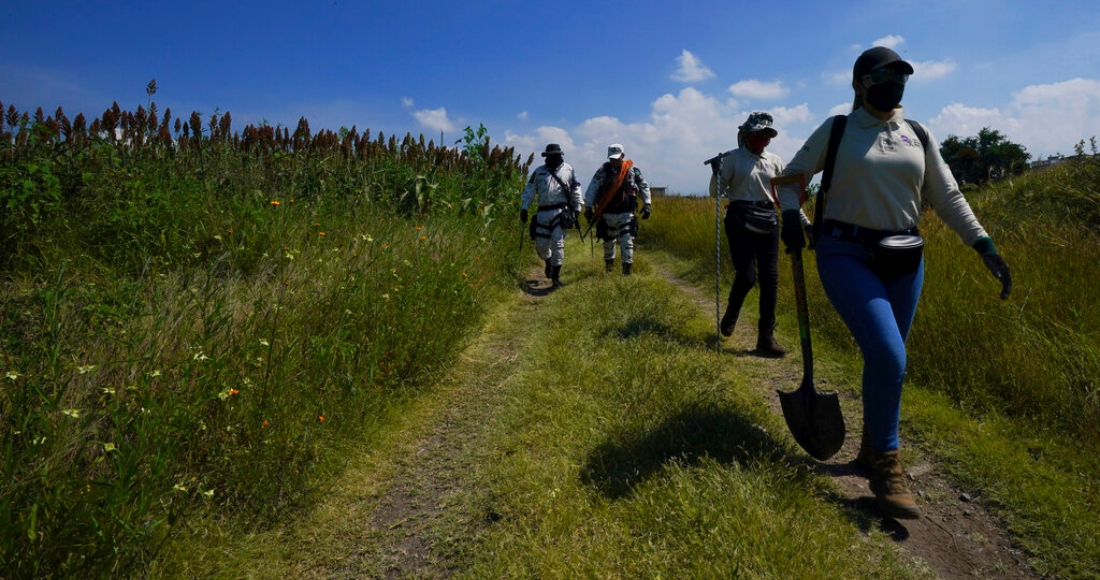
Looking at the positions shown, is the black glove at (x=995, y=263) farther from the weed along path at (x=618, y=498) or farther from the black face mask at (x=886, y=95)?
the weed along path at (x=618, y=498)

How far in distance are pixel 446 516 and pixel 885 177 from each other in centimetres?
279

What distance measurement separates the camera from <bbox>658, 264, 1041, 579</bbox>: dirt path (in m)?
2.27

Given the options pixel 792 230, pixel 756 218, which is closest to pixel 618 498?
pixel 792 230

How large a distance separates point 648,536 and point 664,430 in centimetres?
89

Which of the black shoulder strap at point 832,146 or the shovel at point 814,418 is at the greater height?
the black shoulder strap at point 832,146

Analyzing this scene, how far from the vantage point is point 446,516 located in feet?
9.06

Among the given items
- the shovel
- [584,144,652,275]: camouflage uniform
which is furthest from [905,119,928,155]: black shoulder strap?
[584,144,652,275]: camouflage uniform

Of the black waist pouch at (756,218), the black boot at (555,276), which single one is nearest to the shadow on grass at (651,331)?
the black waist pouch at (756,218)

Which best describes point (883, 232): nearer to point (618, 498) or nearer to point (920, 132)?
point (920, 132)

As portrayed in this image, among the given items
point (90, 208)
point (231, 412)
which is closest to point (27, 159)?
point (90, 208)

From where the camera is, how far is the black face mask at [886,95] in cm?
267

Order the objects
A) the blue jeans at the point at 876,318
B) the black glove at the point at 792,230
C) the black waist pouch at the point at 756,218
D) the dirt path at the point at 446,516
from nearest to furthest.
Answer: the dirt path at the point at 446,516, the blue jeans at the point at 876,318, the black glove at the point at 792,230, the black waist pouch at the point at 756,218

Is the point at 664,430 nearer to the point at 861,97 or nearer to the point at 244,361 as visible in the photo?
the point at 861,97

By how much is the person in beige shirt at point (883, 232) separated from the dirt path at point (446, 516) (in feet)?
0.70
